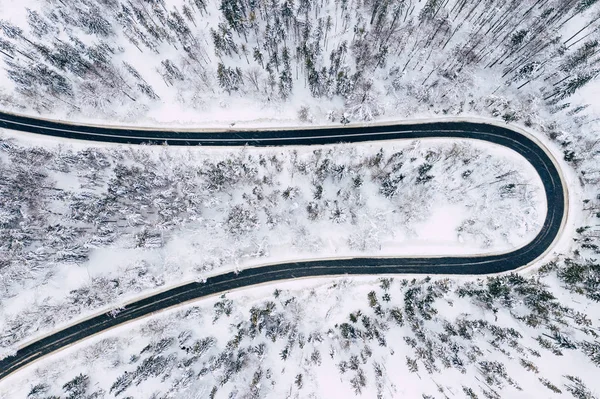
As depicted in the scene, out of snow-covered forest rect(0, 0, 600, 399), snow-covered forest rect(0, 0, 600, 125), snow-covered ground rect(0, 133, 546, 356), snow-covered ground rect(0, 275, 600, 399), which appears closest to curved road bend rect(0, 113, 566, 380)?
snow-covered ground rect(0, 133, 546, 356)

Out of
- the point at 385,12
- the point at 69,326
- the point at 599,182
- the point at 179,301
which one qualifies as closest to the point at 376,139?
the point at 385,12

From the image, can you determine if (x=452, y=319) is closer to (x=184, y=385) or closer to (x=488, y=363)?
(x=488, y=363)

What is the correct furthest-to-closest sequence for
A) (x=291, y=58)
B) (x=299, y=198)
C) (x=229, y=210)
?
(x=291, y=58), (x=299, y=198), (x=229, y=210)

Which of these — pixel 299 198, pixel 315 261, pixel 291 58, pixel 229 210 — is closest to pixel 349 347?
pixel 315 261

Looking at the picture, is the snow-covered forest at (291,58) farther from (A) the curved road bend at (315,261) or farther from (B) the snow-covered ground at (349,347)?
(B) the snow-covered ground at (349,347)

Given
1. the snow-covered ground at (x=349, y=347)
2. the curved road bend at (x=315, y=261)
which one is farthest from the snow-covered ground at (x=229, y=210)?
the snow-covered ground at (x=349, y=347)

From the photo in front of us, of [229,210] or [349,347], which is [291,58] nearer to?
[229,210]

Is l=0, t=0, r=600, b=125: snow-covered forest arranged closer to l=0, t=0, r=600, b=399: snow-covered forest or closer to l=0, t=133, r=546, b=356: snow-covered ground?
l=0, t=0, r=600, b=399: snow-covered forest
